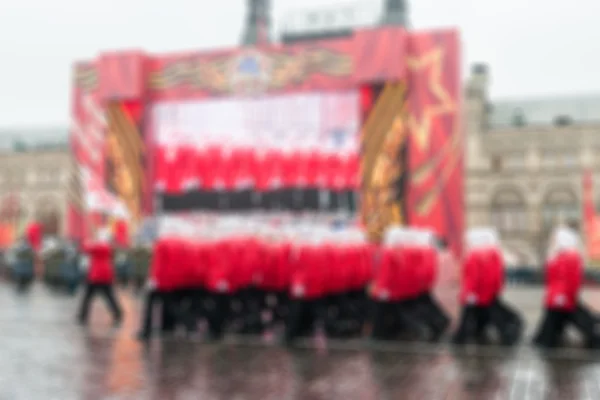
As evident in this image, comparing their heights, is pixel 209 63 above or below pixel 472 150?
above

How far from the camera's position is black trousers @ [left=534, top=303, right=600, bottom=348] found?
10.0 meters

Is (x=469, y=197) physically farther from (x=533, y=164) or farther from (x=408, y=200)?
(x=408, y=200)

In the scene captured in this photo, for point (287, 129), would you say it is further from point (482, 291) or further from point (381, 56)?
point (482, 291)

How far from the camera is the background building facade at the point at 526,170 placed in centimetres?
4322

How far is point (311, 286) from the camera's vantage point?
10.5 meters

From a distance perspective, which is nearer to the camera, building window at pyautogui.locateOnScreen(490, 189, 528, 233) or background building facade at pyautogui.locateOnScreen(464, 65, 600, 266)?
background building facade at pyautogui.locateOnScreen(464, 65, 600, 266)

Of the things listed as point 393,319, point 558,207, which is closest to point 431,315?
point 393,319

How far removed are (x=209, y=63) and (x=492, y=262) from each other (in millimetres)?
23044

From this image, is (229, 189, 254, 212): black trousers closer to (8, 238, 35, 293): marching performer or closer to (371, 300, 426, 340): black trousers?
(8, 238, 35, 293): marching performer

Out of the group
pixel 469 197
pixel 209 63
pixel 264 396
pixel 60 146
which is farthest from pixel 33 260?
pixel 60 146

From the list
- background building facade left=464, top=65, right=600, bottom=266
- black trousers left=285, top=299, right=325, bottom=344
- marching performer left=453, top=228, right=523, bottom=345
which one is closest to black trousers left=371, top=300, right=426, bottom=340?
marching performer left=453, top=228, right=523, bottom=345

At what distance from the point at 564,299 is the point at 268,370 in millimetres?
4138

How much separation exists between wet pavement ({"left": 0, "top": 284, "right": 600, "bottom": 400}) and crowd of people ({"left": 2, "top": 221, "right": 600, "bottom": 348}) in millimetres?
597

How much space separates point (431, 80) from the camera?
2861 cm
